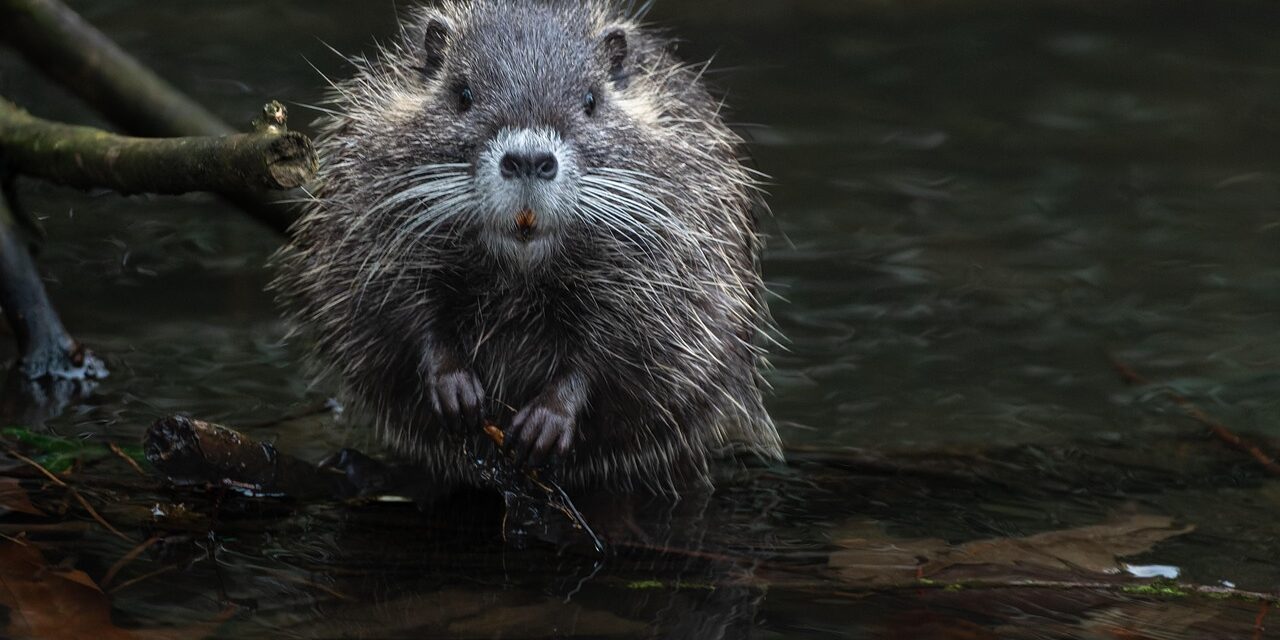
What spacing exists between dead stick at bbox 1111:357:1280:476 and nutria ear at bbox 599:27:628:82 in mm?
2417

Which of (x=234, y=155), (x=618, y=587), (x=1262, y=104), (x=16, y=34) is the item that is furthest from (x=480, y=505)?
(x=1262, y=104)

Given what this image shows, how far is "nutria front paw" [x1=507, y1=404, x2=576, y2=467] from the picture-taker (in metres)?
4.73

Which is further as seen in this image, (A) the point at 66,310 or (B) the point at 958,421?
(A) the point at 66,310

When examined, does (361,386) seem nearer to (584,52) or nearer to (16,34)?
(584,52)

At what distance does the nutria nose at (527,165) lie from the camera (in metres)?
4.18

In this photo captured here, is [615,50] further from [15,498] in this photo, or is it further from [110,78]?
[110,78]

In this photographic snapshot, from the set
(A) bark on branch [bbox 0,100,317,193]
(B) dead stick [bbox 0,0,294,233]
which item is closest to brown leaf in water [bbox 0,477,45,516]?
(A) bark on branch [bbox 0,100,317,193]

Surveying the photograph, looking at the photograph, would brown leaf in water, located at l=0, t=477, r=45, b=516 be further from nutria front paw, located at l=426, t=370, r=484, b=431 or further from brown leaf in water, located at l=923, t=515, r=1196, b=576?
brown leaf in water, located at l=923, t=515, r=1196, b=576

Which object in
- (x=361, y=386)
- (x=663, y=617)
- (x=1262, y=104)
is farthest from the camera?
(x=1262, y=104)

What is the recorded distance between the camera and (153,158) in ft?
15.9

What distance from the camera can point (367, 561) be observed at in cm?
449

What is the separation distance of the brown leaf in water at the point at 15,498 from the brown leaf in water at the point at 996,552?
2.15 metres

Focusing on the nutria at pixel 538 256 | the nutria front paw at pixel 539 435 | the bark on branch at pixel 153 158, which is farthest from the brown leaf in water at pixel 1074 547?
the bark on branch at pixel 153 158

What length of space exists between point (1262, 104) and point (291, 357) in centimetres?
565
